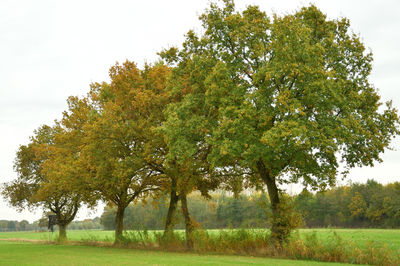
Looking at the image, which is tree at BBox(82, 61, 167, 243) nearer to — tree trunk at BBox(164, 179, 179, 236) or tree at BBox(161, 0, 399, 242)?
tree trunk at BBox(164, 179, 179, 236)

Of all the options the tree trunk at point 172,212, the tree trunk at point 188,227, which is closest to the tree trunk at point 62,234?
the tree trunk at point 172,212

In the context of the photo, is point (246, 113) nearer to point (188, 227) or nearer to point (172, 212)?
point (188, 227)

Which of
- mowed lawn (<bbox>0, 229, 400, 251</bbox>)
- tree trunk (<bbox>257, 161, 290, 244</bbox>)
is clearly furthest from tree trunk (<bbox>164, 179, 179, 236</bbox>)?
tree trunk (<bbox>257, 161, 290, 244</bbox>)

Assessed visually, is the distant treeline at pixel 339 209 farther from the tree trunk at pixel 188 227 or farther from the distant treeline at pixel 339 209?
the tree trunk at pixel 188 227

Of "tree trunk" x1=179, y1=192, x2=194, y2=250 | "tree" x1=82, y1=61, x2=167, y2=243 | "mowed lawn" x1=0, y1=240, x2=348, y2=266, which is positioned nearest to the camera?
"mowed lawn" x1=0, y1=240, x2=348, y2=266

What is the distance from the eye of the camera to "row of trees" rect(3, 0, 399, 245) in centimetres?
2056

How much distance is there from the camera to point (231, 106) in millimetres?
21562

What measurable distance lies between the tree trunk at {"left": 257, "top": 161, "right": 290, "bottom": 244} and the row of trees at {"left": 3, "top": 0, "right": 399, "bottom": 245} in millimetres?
68

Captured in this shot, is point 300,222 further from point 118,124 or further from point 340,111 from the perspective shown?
point 118,124

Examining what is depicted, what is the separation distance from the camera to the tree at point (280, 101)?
800 inches

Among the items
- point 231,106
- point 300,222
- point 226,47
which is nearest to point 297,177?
point 300,222

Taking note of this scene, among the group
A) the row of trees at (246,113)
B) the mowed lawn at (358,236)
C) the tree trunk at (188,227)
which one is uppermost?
the row of trees at (246,113)

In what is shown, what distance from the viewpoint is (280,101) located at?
65.5ft

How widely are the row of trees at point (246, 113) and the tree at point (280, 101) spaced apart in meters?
0.07
